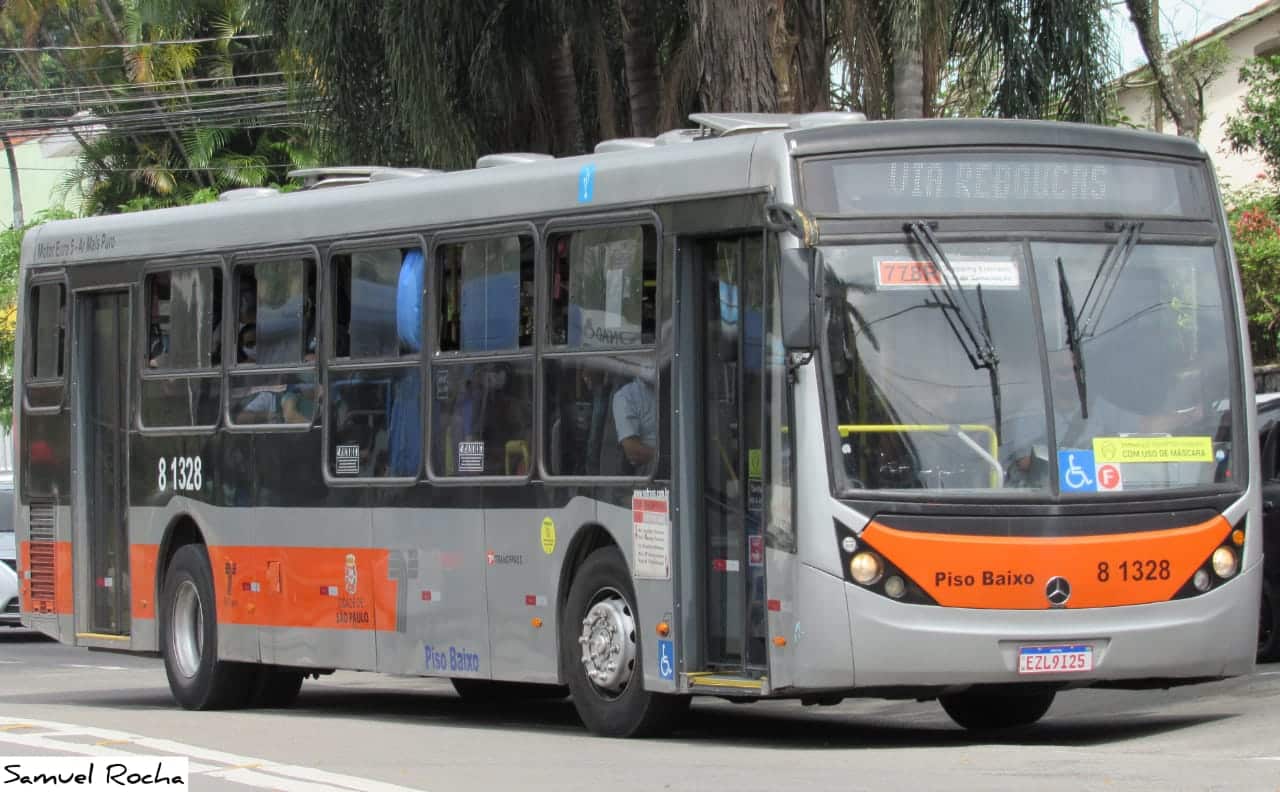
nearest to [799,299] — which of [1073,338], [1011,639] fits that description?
[1073,338]

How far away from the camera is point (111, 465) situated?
16.8m

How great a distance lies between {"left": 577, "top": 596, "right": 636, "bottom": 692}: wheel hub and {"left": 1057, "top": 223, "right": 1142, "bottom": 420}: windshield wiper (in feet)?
9.16

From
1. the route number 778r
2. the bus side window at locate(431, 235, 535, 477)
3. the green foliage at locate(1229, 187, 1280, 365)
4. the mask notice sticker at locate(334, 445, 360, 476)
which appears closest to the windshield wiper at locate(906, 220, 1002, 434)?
the bus side window at locate(431, 235, 535, 477)

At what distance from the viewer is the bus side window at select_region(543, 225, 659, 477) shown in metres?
12.0

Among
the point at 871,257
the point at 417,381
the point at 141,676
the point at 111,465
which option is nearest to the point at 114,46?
the point at 141,676

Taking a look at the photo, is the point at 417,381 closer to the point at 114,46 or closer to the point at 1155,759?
the point at 1155,759

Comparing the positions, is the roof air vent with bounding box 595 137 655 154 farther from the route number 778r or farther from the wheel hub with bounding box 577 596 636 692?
the route number 778r

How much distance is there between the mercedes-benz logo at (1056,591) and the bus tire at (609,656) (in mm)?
2278

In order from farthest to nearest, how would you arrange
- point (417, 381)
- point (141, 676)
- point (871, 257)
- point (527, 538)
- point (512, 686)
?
point (141, 676)
point (512, 686)
point (417, 381)
point (527, 538)
point (871, 257)

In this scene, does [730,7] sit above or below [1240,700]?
above

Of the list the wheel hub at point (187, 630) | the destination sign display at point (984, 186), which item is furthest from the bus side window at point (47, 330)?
the destination sign display at point (984, 186)

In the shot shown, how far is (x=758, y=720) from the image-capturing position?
1427 cm

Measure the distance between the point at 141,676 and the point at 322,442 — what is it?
7.61 meters

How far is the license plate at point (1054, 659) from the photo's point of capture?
35.3ft
